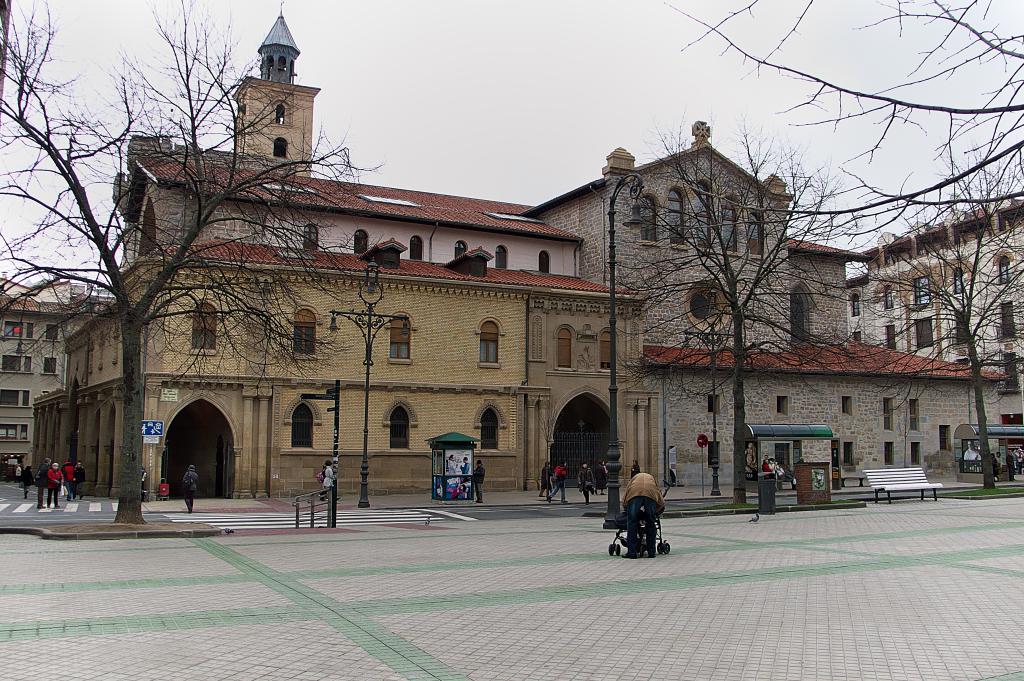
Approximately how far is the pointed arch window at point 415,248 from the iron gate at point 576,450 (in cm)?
1106

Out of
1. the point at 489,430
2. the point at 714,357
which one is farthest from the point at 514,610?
the point at 489,430

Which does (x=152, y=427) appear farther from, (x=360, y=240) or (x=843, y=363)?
(x=843, y=363)

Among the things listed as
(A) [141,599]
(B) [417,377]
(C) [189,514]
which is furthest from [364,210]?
(A) [141,599]

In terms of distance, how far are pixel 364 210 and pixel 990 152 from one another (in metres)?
37.5

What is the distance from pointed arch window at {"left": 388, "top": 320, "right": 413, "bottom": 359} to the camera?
128ft

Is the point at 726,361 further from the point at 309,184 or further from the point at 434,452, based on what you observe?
the point at 309,184

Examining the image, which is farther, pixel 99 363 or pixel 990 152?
pixel 99 363

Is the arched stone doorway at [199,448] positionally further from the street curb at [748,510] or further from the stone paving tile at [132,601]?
the stone paving tile at [132,601]

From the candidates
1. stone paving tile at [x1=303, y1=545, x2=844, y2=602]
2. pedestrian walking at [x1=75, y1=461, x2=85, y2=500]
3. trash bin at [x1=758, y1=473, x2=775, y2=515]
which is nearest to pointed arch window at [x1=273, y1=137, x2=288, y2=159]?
pedestrian walking at [x1=75, y1=461, x2=85, y2=500]

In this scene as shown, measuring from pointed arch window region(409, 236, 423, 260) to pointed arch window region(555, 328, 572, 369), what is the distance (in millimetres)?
8263

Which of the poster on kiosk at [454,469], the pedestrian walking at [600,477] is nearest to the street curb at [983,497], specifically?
the pedestrian walking at [600,477]

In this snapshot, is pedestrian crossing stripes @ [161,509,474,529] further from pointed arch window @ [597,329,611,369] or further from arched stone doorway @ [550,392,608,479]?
pointed arch window @ [597,329,611,369]

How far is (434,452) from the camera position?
34156 mm

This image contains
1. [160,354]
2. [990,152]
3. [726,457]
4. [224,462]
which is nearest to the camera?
[990,152]
